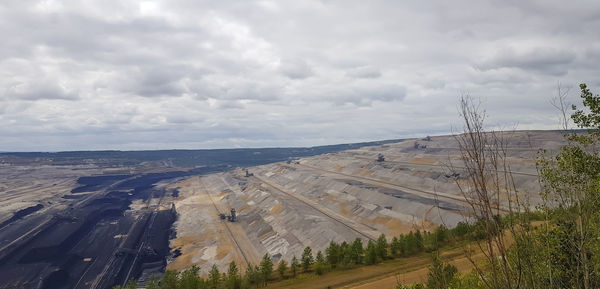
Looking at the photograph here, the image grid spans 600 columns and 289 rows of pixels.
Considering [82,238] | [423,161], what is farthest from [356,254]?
[423,161]

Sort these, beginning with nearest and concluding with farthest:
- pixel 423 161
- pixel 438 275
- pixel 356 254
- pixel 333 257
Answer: pixel 438 275 < pixel 356 254 < pixel 333 257 < pixel 423 161

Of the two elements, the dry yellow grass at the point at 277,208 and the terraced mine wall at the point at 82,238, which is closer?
the terraced mine wall at the point at 82,238

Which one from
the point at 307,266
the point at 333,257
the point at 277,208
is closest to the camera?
the point at 333,257

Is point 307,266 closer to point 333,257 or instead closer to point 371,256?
point 333,257

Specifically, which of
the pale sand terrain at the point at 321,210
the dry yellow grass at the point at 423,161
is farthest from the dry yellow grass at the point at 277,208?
the dry yellow grass at the point at 423,161

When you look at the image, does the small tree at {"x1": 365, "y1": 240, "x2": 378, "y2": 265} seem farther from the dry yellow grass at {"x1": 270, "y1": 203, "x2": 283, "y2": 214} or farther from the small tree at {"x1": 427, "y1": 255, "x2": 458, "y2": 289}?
the dry yellow grass at {"x1": 270, "y1": 203, "x2": 283, "y2": 214}

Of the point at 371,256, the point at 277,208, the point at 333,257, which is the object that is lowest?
the point at 277,208

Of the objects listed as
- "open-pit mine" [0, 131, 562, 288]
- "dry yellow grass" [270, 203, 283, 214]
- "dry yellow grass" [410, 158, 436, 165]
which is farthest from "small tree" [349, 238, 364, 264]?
"dry yellow grass" [410, 158, 436, 165]

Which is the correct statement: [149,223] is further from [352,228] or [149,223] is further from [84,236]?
[352,228]

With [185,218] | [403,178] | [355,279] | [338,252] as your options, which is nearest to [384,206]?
[403,178]

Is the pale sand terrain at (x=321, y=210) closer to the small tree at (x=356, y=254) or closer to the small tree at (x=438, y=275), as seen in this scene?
the small tree at (x=356, y=254)

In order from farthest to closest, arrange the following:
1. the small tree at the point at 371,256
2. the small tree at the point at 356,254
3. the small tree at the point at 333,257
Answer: the small tree at the point at 333,257 → the small tree at the point at 356,254 → the small tree at the point at 371,256
